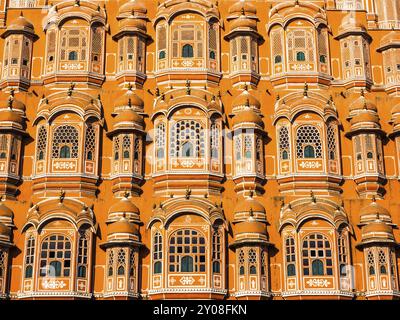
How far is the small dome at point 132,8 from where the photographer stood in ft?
130

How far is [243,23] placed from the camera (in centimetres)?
3897

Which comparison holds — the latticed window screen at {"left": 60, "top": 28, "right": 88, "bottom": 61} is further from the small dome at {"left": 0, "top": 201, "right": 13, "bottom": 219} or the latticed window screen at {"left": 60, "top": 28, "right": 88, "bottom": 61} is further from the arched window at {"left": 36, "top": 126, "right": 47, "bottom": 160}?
the small dome at {"left": 0, "top": 201, "right": 13, "bottom": 219}

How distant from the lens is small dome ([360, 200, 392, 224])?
34.8 metres

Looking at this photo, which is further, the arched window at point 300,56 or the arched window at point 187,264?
the arched window at point 300,56

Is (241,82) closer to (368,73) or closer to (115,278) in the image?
(368,73)

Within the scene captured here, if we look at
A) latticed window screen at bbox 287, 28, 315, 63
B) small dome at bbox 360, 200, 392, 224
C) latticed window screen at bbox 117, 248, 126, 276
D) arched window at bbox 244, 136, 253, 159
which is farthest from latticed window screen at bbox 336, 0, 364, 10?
latticed window screen at bbox 117, 248, 126, 276

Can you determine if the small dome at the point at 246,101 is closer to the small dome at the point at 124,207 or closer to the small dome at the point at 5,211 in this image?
the small dome at the point at 124,207

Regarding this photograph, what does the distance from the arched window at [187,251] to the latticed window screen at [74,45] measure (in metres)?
10.7

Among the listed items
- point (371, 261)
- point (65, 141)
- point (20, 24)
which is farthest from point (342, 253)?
point (20, 24)

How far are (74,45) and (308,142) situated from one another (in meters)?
12.7

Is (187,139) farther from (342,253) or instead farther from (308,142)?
(342,253)

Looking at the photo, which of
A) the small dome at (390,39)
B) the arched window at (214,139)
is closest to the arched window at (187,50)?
the arched window at (214,139)

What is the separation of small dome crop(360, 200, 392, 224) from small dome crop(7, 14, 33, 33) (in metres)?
19.1

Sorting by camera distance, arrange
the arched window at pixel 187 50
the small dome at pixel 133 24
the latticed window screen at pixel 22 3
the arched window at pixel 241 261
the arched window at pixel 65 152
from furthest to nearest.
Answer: the latticed window screen at pixel 22 3 < the small dome at pixel 133 24 < the arched window at pixel 187 50 < the arched window at pixel 65 152 < the arched window at pixel 241 261
